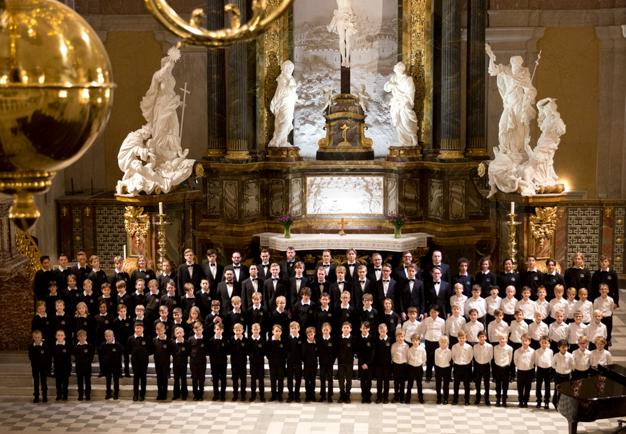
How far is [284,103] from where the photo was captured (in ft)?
52.5

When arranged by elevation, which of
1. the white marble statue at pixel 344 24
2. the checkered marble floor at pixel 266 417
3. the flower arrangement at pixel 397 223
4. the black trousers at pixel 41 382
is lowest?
the checkered marble floor at pixel 266 417

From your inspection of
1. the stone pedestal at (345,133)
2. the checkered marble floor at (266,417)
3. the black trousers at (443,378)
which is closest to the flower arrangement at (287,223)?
the stone pedestal at (345,133)

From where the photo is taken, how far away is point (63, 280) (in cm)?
1326

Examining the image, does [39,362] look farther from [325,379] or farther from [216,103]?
[216,103]

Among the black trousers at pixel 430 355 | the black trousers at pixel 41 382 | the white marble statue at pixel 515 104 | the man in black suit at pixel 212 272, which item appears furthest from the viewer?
the white marble statue at pixel 515 104

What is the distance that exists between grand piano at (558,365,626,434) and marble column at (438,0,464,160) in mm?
6054

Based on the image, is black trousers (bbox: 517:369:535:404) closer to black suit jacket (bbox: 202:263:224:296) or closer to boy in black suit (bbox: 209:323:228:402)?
boy in black suit (bbox: 209:323:228:402)

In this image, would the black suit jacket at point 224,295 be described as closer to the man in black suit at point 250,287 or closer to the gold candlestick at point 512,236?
the man in black suit at point 250,287

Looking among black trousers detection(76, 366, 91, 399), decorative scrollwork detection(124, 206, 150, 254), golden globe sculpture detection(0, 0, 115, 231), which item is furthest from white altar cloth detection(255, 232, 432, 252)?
golden globe sculpture detection(0, 0, 115, 231)

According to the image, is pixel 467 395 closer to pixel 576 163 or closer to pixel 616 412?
pixel 616 412

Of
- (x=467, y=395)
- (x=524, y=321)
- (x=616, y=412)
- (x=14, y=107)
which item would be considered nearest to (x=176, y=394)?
Result: (x=467, y=395)

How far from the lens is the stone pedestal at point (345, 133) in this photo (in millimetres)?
16328

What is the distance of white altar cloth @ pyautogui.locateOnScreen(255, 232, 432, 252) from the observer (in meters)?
15.6

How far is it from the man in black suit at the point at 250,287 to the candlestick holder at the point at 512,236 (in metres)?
3.48
